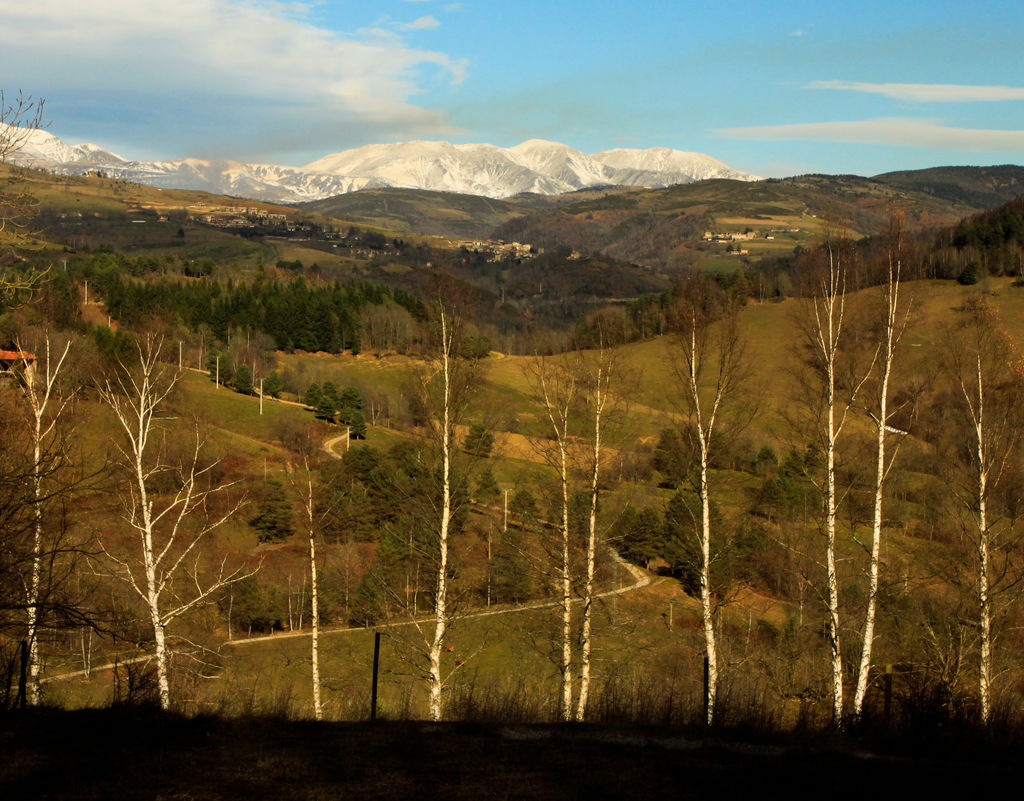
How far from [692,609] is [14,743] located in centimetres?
4398

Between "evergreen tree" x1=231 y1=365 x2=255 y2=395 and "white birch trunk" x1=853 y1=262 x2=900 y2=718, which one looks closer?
"white birch trunk" x1=853 y1=262 x2=900 y2=718

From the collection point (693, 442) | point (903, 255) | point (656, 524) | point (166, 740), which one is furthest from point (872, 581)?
point (656, 524)

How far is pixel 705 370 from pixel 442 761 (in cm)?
1045

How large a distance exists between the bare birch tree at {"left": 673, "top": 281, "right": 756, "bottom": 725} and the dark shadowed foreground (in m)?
5.83

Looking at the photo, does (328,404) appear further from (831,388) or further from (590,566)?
(831,388)

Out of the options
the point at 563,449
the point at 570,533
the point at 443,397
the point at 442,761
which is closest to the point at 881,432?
the point at 563,449

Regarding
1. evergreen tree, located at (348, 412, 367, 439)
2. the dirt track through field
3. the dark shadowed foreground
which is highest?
the dark shadowed foreground

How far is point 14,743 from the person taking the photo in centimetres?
794

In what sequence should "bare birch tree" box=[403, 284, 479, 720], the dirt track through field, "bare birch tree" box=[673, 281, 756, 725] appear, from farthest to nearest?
the dirt track through field < "bare birch tree" box=[673, 281, 756, 725] < "bare birch tree" box=[403, 284, 479, 720]

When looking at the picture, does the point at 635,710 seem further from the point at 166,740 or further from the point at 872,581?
the point at 166,740

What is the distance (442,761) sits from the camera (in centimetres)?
805

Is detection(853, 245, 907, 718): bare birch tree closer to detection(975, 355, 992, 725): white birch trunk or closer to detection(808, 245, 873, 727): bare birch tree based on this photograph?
detection(808, 245, 873, 727): bare birch tree

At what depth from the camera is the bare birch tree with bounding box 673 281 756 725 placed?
1540 cm

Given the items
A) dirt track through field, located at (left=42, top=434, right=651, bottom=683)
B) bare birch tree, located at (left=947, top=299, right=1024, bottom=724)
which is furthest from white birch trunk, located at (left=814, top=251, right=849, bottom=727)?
dirt track through field, located at (left=42, top=434, right=651, bottom=683)
